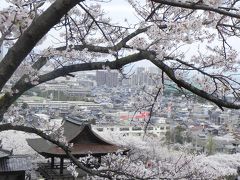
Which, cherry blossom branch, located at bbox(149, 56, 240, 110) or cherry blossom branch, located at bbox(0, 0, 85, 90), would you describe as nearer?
cherry blossom branch, located at bbox(0, 0, 85, 90)

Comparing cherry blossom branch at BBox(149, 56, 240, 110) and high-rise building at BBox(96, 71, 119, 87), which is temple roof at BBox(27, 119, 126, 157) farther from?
cherry blossom branch at BBox(149, 56, 240, 110)

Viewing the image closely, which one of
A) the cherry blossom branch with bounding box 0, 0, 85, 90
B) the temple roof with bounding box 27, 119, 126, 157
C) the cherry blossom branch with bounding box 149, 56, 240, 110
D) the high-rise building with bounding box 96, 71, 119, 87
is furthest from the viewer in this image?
the temple roof with bounding box 27, 119, 126, 157

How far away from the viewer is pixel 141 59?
298 centimetres

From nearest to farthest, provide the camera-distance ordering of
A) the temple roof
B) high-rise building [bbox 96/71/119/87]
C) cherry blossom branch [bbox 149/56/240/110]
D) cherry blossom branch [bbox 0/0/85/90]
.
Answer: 1. cherry blossom branch [bbox 0/0/85/90]
2. cherry blossom branch [bbox 149/56/240/110]
3. high-rise building [bbox 96/71/119/87]
4. the temple roof

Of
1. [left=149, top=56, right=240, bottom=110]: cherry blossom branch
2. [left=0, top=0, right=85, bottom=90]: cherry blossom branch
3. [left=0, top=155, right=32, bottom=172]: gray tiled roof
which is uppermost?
[left=0, top=0, right=85, bottom=90]: cherry blossom branch

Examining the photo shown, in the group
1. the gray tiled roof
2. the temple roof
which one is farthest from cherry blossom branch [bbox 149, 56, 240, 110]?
the temple roof

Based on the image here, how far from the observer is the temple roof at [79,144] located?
9828mm

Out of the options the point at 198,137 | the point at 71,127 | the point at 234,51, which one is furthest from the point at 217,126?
the point at 234,51

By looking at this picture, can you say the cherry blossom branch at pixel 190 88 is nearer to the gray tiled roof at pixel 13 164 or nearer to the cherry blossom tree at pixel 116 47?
the cherry blossom tree at pixel 116 47

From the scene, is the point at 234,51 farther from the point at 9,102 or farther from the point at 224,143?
the point at 224,143

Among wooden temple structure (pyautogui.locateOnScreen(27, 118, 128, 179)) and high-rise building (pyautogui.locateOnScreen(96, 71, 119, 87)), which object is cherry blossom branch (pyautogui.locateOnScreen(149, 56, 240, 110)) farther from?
wooden temple structure (pyautogui.locateOnScreen(27, 118, 128, 179))

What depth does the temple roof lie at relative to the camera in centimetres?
983

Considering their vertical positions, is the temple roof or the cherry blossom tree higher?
the cherry blossom tree

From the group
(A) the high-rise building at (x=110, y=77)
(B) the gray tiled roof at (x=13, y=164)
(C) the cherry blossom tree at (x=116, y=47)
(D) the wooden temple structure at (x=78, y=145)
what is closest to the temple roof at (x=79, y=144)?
(D) the wooden temple structure at (x=78, y=145)
